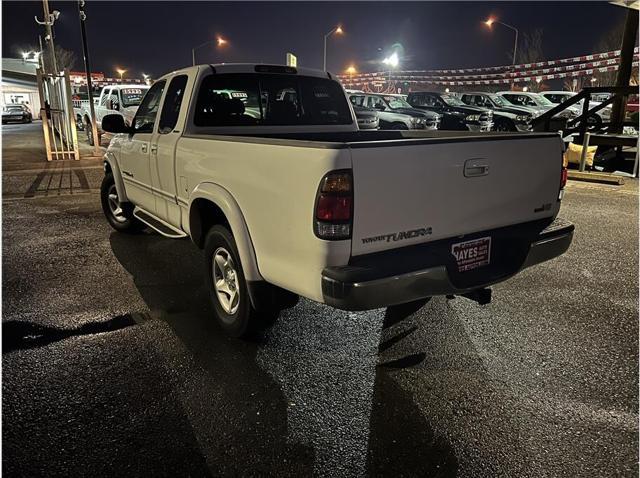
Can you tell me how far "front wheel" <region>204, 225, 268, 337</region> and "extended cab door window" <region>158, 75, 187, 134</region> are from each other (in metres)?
1.32

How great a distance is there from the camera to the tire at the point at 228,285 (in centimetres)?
358

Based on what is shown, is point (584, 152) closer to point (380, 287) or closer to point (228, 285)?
point (228, 285)

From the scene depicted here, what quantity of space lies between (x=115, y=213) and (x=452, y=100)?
17491mm

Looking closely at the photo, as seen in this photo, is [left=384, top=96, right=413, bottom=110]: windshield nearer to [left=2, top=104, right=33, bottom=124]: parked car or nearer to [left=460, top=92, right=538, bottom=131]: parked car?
[left=460, top=92, right=538, bottom=131]: parked car

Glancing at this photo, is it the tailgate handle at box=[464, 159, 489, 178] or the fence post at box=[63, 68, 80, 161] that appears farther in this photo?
the fence post at box=[63, 68, 80, 161]

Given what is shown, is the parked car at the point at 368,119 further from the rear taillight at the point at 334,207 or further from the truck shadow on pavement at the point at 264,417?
the rear taillight at the point at 334,207

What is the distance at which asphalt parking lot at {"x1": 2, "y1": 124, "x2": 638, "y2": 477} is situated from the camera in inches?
101

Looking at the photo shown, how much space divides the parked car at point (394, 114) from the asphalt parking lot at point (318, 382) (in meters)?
12.8

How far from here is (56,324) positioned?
13.3ft

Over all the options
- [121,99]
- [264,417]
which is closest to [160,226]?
[264,417]

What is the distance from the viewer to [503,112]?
19328 millimetres

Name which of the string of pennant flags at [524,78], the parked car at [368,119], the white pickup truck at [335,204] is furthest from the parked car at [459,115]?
the white pickup truck at [335,204]

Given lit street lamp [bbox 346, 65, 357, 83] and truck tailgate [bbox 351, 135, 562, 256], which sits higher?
lit street lamp [bbox 346, 65, 357, 83]

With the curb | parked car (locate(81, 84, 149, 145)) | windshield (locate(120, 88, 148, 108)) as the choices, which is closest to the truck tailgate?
the curb
